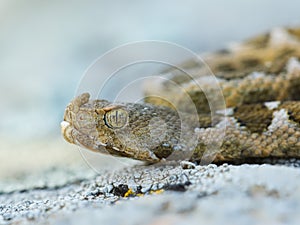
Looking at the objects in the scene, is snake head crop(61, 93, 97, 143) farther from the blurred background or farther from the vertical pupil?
the blurred background

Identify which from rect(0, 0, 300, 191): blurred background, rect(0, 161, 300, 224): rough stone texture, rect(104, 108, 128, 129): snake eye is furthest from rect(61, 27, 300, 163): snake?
rect(0, 0, 300, 191): blurred background

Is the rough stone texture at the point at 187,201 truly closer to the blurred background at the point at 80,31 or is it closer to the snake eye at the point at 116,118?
the snake eye at the point at 116,118

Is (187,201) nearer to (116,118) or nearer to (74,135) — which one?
(116,118)

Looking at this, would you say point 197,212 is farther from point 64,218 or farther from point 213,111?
point 213,111

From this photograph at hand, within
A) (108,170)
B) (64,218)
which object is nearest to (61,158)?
(108,170)

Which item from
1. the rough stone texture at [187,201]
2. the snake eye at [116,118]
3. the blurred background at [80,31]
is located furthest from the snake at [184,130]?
the blurred background at [80,31]

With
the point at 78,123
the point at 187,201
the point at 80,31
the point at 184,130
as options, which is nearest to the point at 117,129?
the point at 78,123
